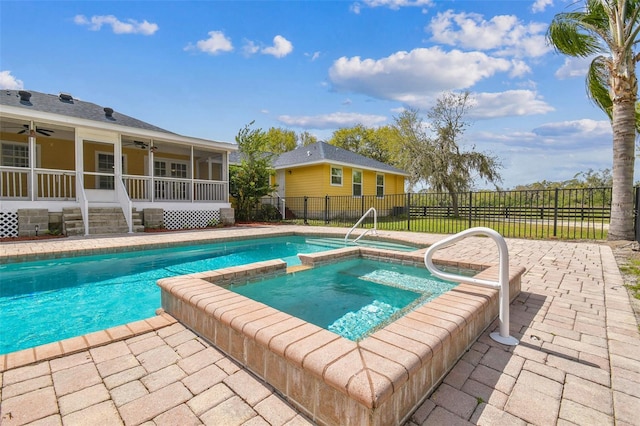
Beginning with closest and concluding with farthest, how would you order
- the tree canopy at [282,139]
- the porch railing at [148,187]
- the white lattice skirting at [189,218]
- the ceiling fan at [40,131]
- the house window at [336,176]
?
the ceiling fan at [40,131] → the porch railing at [148,187] → the white lattice skirting at [189,218] → the house window at [336,176] → the tree canopy at [282,139]

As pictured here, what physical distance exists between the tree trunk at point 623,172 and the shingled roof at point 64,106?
1374 centimetres

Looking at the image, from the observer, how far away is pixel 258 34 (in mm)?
12383

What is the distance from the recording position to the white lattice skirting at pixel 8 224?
26.9 ft

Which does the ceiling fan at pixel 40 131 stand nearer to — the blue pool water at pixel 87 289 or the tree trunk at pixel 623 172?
the blue pool water at pixel 87 289

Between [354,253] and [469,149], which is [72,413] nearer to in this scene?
[354,253]

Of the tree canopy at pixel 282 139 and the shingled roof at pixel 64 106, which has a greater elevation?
the tree canopy at pixel 282 139

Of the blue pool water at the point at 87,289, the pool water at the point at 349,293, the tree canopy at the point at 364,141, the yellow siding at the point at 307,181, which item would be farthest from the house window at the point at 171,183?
Answer: the tree canopy at the point at 364,141

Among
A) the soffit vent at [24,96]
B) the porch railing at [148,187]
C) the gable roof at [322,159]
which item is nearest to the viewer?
the soffit vent at [24,96]

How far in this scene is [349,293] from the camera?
3.97 meters

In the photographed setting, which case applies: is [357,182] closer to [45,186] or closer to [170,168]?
[170,168]

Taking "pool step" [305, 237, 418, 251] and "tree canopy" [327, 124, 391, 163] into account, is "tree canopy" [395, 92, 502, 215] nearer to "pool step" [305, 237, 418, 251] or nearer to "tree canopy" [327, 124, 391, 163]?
"pool step" [305, 237, 418, 251]

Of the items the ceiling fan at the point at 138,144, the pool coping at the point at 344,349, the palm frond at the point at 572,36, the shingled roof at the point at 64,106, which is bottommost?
the pool coping at the point at 344,349

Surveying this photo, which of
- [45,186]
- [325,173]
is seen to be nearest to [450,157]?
[325,173]

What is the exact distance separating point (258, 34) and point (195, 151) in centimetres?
580
